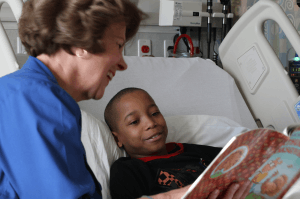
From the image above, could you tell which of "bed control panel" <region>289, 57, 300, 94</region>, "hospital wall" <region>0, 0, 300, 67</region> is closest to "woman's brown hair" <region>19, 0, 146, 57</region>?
"hospital wall" <region>0, 0, 300, 67</region>

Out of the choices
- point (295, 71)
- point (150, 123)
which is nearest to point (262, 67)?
point (295, 71)

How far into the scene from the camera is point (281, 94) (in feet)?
5.22

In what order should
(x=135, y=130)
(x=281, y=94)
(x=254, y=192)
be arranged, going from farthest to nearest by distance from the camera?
(x=281, y=94) → (x=135, y=130) → (x=254, y=192)

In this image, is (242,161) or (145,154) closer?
(242,161)

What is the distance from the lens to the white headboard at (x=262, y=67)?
60.0 inches

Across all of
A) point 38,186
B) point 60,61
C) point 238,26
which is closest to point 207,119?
point 238,26

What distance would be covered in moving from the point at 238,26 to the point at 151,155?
3.71 feet

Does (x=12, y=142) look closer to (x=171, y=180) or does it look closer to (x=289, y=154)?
(x=289, y=154)

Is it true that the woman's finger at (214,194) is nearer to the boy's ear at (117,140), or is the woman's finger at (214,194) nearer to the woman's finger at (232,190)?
the woman's finger at (232,190)

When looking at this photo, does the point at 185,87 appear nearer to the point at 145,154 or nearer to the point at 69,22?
the point at 145,154

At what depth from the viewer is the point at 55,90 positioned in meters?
0.58

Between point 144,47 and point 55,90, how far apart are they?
6.83ft

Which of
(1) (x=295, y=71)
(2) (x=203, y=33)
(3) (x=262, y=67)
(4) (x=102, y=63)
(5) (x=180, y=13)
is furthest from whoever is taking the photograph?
(2) (x=203, y=33)

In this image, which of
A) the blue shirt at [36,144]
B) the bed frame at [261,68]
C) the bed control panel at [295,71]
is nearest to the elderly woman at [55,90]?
the blue shirt at [36,144]
